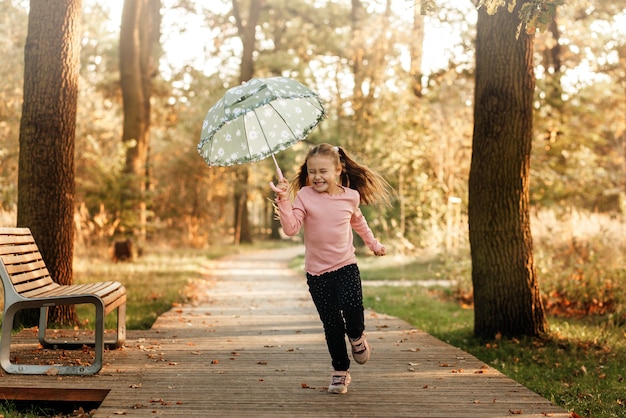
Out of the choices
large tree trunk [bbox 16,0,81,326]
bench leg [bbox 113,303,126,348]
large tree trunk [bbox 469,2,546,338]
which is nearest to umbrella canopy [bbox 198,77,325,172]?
bench leg [bbox 113,303,126,348]

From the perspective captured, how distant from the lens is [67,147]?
7.69 meters

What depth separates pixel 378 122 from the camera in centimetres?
2248

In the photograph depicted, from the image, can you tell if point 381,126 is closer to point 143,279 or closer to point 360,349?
point 143,279

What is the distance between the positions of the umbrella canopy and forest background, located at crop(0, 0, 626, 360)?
6.24m

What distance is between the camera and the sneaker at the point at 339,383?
4938 mm

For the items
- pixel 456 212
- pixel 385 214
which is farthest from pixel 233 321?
pixel 385 214

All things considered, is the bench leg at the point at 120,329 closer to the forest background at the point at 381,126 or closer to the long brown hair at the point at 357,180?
the long brown hair at the point at 357,180

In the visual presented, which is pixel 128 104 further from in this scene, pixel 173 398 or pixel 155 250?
pixel 173 398

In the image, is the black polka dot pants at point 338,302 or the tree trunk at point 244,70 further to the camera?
the tree trunk at point 244,70

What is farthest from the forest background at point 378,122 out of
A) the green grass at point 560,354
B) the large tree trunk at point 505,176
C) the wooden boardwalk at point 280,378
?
the wooden boardwalk at point 280,378

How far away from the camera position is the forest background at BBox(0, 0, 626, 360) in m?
17.5

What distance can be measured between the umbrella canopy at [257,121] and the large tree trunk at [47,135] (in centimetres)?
286

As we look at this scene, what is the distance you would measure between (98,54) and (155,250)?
31.0 ft

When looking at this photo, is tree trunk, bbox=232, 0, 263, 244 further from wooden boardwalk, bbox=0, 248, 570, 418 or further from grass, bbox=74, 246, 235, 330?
wooden boardwalk, bbox=0, 248, 570, 418
